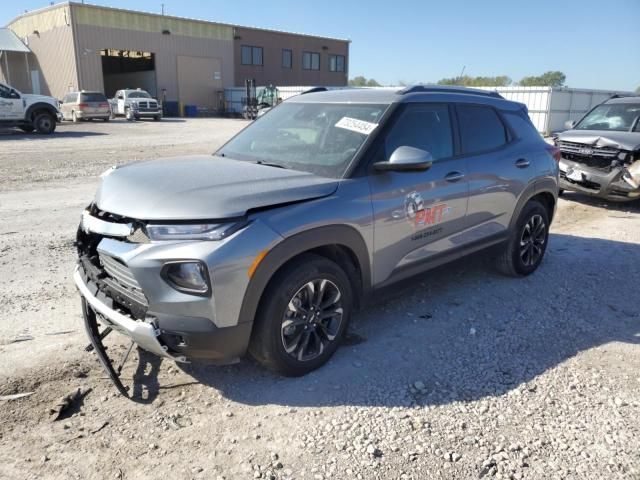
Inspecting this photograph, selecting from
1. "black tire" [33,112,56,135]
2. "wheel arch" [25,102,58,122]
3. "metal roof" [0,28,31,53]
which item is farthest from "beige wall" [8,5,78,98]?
"wheel arch" [25,102,58,122]

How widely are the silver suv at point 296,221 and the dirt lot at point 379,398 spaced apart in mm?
332

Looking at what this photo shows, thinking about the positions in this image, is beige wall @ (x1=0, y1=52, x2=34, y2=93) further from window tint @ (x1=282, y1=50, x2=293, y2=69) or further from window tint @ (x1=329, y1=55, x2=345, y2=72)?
window tint @ (x1=329, y1=55, x2=345, y2=72)

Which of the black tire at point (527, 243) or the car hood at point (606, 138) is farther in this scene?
the car hood at point (606, 138)

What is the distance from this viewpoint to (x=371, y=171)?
3.61 m

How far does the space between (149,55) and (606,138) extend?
140 feet

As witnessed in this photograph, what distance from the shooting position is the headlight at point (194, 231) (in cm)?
284

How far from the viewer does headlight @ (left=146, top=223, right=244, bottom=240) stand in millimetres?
2844

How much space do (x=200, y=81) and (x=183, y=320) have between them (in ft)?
148

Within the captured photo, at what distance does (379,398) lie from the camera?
10.6 feet

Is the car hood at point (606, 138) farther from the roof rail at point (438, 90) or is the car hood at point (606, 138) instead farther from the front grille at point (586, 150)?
the roof rail at point (438, 90)

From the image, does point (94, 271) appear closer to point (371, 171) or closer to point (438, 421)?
point (371, 171)

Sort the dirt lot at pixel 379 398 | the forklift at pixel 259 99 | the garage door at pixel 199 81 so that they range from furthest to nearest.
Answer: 1. the garage door at pixel 199 81
2. the forklift at pixel 259 99
3. the dirt lot at pixel 379 398

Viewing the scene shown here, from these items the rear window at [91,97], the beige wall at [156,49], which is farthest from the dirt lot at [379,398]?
the beige wall at [156,49]

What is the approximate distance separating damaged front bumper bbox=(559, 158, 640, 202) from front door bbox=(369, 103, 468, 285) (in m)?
5.46
